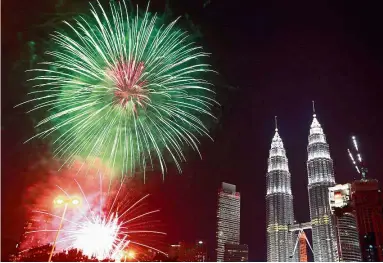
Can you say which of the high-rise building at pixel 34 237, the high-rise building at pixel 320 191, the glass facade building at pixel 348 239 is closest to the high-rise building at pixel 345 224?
the glass facade building at pixel 348 239

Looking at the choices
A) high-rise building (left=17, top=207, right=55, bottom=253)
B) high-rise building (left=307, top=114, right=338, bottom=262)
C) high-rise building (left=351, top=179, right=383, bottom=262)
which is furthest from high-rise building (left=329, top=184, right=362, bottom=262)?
high-rise building (left=17, top=207, right=55, bottom=253)

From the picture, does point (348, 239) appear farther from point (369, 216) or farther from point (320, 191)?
point (369, 216)

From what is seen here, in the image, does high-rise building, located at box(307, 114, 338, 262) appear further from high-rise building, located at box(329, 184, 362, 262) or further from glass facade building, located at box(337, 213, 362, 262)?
high-rise building, located at box(329, 184, 362, 262)

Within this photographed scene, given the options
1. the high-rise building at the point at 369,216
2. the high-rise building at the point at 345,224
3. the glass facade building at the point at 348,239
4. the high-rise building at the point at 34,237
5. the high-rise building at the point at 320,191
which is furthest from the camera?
the high-rise building at the point at 320,191

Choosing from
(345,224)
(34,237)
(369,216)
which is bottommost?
(34,237)

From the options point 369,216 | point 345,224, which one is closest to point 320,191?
point 345,224

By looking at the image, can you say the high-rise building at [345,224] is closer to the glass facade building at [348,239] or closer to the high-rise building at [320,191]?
the glass facade building at [348,239]
